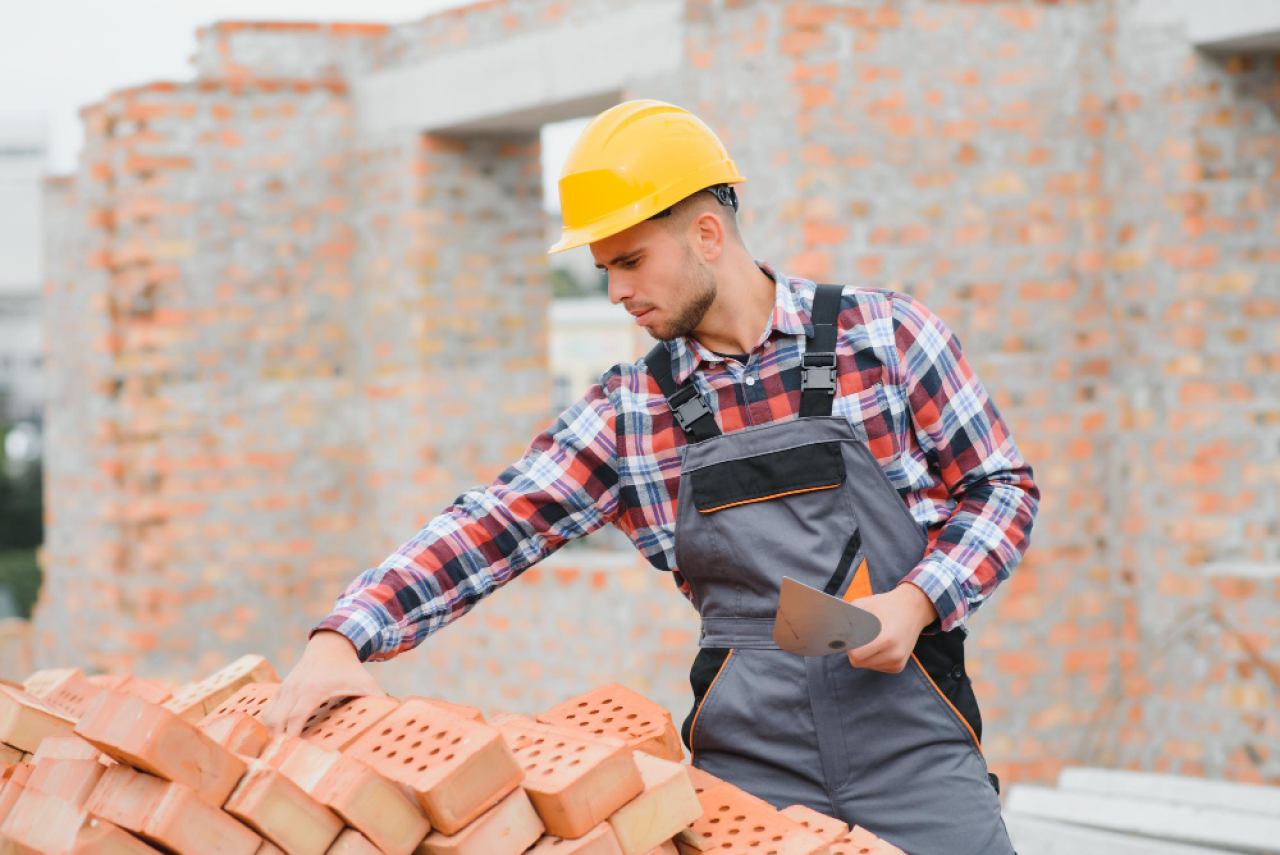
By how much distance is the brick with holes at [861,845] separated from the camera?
87.1 inches

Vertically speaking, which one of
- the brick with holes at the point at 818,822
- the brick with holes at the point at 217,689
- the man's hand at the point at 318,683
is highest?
the man's hand at the point at 318,683

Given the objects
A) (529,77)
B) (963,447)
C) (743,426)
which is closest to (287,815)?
(743,426)

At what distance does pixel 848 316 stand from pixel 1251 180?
3.96m

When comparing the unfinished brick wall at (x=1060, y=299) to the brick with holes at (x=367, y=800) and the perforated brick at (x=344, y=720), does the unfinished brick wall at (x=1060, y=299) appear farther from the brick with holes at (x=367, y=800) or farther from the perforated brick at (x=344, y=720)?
the brick with holes at (x=367, y=800)

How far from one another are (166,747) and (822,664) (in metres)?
0.97

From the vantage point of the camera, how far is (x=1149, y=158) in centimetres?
Result: 594

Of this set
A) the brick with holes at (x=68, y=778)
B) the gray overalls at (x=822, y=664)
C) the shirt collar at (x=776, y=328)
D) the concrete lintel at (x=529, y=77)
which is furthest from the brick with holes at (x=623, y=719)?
the concrete lintel at (x=529, y=77)

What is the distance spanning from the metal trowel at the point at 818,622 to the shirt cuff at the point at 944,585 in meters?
0.15

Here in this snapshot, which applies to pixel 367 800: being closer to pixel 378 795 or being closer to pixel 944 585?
pixel 378 795

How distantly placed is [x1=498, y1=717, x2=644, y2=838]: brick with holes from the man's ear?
831 mm

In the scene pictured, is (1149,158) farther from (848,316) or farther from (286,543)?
(286,543)

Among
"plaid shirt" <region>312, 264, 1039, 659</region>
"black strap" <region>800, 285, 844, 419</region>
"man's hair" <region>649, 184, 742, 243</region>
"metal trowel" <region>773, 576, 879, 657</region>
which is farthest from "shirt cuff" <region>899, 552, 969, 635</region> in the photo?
"man's hair" <region>649, 184, 742, 243</region>

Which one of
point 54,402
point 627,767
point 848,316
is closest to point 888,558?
point 848,316

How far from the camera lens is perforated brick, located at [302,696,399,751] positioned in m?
2.27
